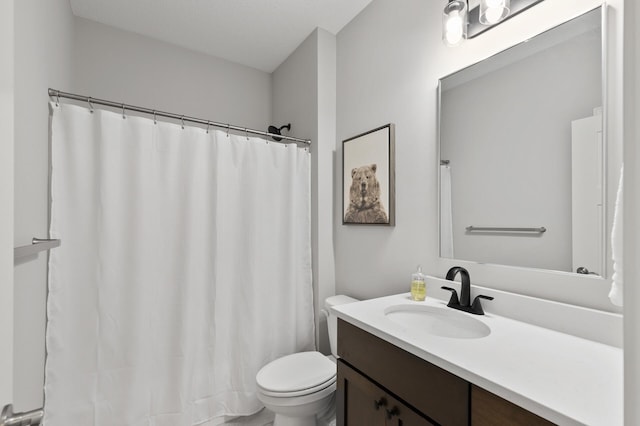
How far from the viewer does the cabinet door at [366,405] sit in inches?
35.7

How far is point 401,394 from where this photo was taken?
0.92 metres

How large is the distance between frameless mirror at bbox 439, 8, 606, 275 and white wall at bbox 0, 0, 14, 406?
1404 mm

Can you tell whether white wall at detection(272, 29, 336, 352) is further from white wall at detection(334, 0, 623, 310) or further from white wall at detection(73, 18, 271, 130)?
white wall at detection(73, 18, 271, 130)

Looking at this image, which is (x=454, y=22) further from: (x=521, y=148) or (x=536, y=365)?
(x=536, y=365)

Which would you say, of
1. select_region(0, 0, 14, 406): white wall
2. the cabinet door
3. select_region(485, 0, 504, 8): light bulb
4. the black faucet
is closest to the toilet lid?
the cabinet door

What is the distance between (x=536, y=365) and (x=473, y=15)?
1319 millimetres

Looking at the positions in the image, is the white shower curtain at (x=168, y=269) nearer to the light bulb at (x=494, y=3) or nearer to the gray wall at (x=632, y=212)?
the light bulb at (x=494, y=3)

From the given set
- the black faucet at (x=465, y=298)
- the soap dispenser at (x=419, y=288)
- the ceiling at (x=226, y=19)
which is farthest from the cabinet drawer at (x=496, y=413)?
the ceiling at (x=226, y=19)

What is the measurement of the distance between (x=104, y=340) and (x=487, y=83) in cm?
218

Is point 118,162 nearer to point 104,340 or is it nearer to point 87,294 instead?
point 87,294

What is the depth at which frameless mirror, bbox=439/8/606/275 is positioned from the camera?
940 mm

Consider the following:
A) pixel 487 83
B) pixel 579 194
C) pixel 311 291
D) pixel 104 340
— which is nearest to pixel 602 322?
pixel 579 194

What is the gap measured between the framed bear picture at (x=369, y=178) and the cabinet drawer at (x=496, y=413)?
3.22 ft

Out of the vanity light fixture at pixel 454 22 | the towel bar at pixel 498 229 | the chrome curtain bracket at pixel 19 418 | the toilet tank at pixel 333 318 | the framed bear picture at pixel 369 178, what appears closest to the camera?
the chrome curtain bracket at pixel 19 418
